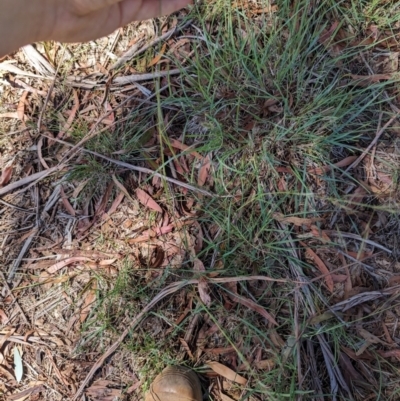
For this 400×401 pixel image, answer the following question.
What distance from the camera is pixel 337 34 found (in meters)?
1.69

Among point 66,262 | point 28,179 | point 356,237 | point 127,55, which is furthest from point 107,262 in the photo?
point 356,237

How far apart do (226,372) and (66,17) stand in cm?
131

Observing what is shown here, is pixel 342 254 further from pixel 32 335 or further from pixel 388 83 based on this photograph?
pixel 32 335

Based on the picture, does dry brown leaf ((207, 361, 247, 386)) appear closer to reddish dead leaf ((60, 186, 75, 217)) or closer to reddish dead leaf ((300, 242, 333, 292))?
reddish dead leaf ((300, 242, 333, 292))

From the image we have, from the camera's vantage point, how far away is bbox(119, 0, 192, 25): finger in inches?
60.7

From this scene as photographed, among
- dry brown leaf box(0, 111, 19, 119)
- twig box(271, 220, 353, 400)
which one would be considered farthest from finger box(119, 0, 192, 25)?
twig box(271, 220, 353, 400)

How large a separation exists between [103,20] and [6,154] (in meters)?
0.67

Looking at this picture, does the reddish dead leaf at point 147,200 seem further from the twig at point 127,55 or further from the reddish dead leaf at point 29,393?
the reddish dead leaf at point 29,393

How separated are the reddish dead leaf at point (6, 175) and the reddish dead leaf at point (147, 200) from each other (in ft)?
1.72

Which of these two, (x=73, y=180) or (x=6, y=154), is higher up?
(x=6, y=154)

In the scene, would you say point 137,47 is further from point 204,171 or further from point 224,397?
point 224,397

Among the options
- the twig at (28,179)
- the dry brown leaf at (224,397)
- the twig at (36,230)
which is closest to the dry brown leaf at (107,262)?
the twig at (36,230)

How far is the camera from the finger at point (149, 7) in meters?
1.54

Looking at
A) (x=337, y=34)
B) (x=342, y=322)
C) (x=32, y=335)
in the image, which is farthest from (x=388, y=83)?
(x=32, y=335)
